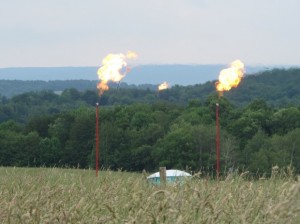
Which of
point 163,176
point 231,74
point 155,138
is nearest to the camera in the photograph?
point 163,176

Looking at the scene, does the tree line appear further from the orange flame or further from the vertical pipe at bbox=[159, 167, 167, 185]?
the vertical pipe at bbox=[159, 167, 167, 185]

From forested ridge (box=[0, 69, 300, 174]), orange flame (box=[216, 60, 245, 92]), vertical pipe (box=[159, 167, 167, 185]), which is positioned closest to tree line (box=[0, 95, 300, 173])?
forested ridge (box=[0, 69, 300, 174])

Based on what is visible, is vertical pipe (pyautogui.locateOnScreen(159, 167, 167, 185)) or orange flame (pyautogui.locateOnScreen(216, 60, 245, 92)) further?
orange flame (pyautogui.locateOnScreen(216, 60, 245, 92))

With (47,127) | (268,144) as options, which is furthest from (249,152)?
(47,127)

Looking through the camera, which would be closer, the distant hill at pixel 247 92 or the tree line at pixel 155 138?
the tree line at pixel 155 138

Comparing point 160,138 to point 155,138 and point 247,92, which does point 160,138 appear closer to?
point 155,138

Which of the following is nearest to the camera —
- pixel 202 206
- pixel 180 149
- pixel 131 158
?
pixel 202 206

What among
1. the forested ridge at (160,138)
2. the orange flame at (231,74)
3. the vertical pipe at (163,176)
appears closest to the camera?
the vertical pipe at (163,176)

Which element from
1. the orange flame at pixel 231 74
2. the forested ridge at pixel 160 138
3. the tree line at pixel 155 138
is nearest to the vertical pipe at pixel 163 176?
the orange flame at pixel 231 74

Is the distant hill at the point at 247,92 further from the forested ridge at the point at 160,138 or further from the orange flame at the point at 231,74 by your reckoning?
the orange flame at the point at 231,74

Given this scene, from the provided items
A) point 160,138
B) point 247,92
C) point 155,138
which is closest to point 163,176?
point 160,138

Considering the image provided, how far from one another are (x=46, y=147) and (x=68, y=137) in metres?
7.93

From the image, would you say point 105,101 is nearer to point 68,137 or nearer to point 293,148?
point 68,137

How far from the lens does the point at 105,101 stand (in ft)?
593
